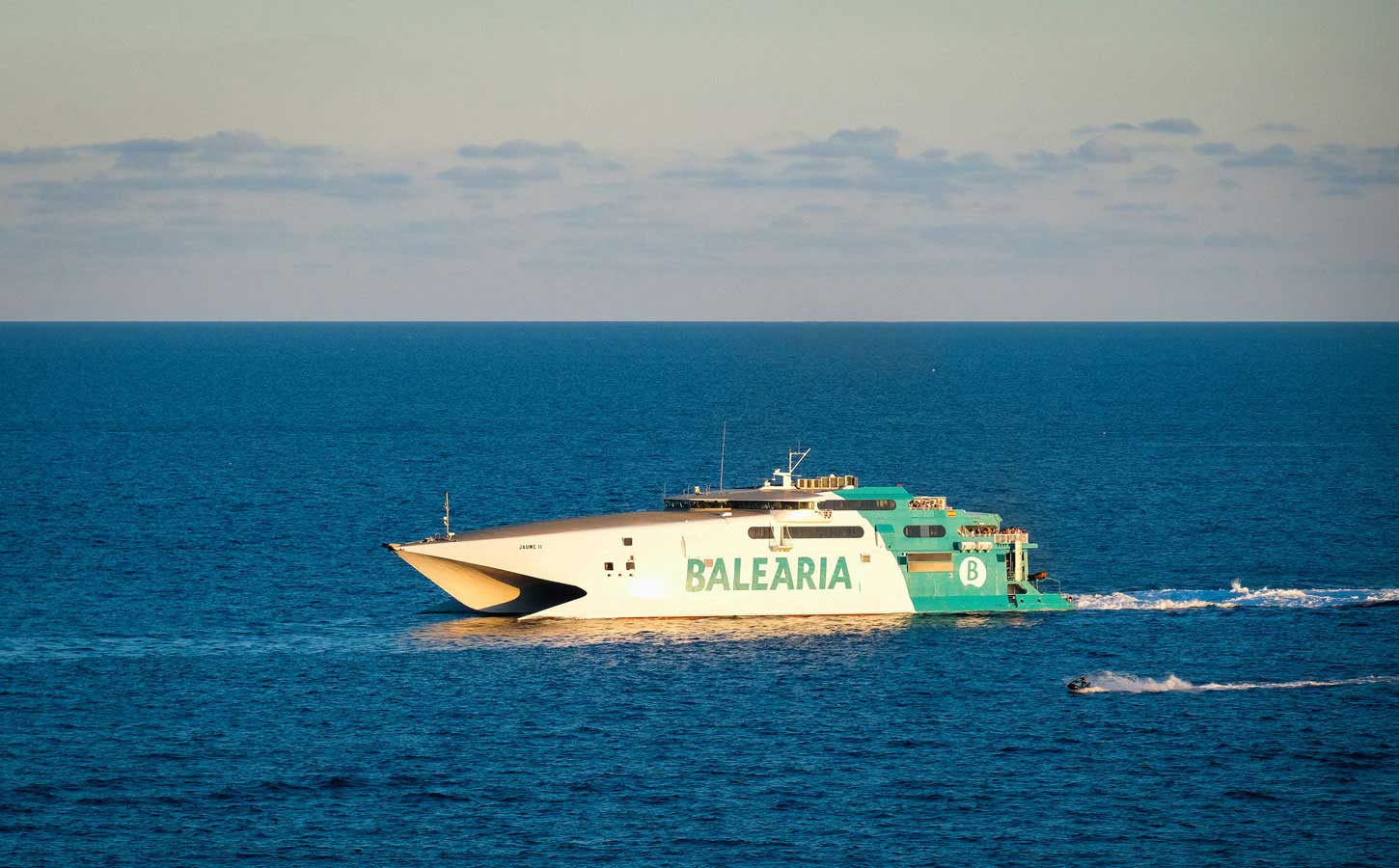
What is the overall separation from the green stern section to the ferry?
0.05 m

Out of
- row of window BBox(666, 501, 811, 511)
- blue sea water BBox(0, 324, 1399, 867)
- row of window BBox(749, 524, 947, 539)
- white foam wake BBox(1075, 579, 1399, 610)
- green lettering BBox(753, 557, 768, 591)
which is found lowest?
blue sea water BBox(0, 324, 1399, 867)

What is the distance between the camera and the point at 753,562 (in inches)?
3366

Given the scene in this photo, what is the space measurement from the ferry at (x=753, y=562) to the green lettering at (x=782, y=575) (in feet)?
0.16

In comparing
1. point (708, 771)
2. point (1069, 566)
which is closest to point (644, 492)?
point (1069, 566)

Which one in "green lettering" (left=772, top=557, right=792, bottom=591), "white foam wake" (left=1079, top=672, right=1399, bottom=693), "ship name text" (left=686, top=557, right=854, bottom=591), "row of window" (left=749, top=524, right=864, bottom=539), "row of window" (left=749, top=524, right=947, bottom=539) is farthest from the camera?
"row of window" (left=749, top=524, right=864, bottom=539)

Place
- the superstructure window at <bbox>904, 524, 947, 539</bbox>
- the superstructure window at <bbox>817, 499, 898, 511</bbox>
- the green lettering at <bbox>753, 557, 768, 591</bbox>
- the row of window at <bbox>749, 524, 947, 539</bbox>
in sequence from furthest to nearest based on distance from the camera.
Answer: the superstructure window at <bbox>817, 499, 898, 511</bbox> → the superstructure window at <bbox>904, 524, 947, 539</bbox> → the row of window at <bbox>749, 524, 947, 539</bbox> → the green lettering at <bbox>753, 557, 768, 591</bbox>

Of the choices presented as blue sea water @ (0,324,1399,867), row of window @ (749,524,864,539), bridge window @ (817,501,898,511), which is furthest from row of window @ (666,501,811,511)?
blue sea water @ (0,324,1399,867)

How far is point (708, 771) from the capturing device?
63.6 meters

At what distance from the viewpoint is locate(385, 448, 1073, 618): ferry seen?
84812mm

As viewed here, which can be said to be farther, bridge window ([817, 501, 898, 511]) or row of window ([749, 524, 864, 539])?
bridge window ([817, 501, 898, 511])

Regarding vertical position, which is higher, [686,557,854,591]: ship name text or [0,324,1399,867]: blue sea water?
[686,557,854,591]: ship name text

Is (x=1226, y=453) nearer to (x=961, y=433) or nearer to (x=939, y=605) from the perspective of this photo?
(x=961, y=433)

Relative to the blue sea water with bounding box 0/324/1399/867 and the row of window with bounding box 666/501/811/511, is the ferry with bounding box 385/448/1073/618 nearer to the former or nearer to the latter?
the row of window with bounding box 666/501/811/511

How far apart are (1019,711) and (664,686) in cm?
1499
